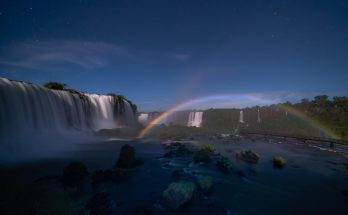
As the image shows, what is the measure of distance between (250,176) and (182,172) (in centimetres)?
636

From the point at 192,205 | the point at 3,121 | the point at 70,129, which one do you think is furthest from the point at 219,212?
the point at 70,129

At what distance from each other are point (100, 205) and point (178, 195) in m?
4.66

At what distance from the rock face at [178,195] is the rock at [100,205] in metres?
3.31

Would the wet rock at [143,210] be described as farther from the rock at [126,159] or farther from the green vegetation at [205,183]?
the rock at [126,159]

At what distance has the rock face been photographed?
11.1 metres

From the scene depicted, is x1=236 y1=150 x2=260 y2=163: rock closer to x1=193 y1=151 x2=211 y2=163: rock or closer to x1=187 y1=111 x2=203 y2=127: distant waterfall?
x1=193 y1=151 x2=211 y2=163: rock

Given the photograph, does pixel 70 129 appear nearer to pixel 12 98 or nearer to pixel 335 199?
pixel 12 98

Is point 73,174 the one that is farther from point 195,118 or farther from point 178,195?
point 195,118

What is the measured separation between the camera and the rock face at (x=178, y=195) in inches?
438

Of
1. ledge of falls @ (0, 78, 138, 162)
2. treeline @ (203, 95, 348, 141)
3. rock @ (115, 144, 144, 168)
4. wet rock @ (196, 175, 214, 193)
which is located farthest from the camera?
treeline @ (203, 95, 348, 141)

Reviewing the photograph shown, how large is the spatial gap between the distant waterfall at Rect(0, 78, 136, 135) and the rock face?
23340mm

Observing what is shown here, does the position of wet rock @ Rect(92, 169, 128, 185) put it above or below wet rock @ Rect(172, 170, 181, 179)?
below

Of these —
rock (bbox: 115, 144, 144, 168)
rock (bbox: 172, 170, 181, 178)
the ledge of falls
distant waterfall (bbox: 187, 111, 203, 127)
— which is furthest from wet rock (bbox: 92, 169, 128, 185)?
distant waterfall (bbox: 187, 111, 203, 127)

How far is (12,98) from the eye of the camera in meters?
23.6
